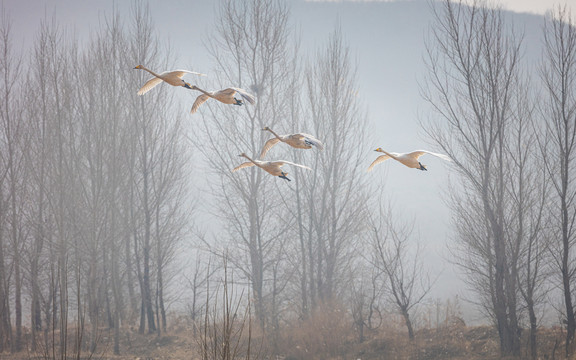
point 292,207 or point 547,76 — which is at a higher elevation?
point 547,76

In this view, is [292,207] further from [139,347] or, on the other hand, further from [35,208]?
[35,208]

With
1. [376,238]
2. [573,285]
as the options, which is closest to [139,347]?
[376,238]

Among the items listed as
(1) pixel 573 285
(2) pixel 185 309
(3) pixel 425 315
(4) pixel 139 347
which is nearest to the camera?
(1) pixel 573 285

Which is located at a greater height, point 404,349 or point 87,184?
point 87,184

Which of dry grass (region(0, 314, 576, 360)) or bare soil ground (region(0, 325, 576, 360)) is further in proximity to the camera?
dry grass (region(0, 314, 576, 360))

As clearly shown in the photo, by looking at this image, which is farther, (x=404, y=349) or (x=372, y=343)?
(x=372, y=343)

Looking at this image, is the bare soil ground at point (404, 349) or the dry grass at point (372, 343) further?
the dry grass at point (372, 343)

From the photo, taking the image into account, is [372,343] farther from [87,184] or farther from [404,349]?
[87,184]

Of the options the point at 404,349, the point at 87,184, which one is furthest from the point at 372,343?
the point at 87,184

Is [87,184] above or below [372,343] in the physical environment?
above

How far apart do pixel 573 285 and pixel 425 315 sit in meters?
1.83

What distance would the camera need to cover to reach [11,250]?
22.6ft

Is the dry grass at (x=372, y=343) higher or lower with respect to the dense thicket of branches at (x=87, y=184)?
lower

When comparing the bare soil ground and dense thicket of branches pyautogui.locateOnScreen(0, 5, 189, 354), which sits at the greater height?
dense thicket of branches pyautogui.locateOnScreen(0, 5, 189, 354)
